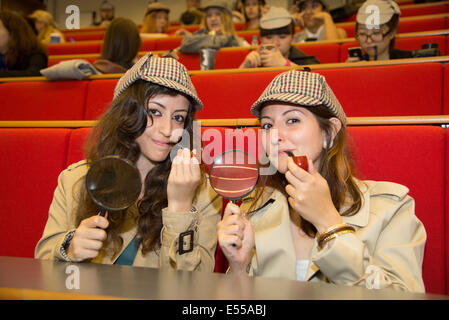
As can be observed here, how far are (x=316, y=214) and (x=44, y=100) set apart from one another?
1.75 m

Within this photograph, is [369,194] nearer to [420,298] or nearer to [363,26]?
[420,298]

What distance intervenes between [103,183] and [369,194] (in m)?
0.70

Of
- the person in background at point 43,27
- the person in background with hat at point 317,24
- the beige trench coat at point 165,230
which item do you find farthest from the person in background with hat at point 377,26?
the person in background at point 43,27

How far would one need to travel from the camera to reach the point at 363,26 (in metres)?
2.14

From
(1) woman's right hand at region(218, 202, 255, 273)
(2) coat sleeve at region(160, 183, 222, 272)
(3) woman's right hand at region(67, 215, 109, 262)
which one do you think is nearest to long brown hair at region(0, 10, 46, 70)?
(2) coat sleeve at region(160, 183, 222, 272)

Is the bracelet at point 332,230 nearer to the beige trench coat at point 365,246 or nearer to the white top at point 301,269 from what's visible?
the beige trench coat at point 365,246

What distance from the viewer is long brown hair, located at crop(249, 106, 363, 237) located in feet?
3.60

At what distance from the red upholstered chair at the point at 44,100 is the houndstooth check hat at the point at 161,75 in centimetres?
92

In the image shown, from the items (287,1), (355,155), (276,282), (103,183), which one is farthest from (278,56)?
(287,1)

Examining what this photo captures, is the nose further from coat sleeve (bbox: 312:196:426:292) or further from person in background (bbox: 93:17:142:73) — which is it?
person in background (bbox: 93:17:142:73)

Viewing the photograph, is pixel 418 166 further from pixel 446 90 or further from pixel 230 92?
pixel 230 92

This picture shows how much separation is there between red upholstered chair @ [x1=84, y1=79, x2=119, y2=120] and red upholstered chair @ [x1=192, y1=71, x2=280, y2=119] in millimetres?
448

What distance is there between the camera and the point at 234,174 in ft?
3.10

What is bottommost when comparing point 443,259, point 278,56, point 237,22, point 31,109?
point 443,259
